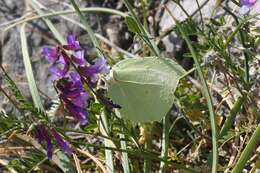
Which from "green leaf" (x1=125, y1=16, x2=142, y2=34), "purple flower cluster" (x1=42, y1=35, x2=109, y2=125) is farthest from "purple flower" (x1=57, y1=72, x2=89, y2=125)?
"green leaf" (x1=125, y1=16, x2=142, y2=34)

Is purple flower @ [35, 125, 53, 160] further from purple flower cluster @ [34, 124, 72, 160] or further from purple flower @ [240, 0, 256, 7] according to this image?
purple flower @ [240, 0, 256, 7]

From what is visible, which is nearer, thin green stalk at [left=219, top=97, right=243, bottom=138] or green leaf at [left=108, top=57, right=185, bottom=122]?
green leaf at [left=108, top=57, right=185, bottom=122]

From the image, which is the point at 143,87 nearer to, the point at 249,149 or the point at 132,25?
the point at 132,25

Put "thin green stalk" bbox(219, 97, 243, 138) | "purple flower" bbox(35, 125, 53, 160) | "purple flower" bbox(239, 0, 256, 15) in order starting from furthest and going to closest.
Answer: "thin green stalk" bbox(219, 97, 243, 138)
"purple flower" bbox(239, 0, 256, 15)
"purple flower" bbox(35, 125, 53, 160)

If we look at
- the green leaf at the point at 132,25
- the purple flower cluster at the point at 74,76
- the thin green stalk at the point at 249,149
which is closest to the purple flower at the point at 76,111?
the purple flower cluster at the point at 74,76

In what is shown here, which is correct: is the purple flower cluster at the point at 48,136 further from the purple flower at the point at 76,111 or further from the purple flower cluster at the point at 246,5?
the purple flower cluster at the point at 246,5

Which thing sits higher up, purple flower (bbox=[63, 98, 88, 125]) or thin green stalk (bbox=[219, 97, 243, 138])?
purple flower (bbox=[63, 98, 88, 125])

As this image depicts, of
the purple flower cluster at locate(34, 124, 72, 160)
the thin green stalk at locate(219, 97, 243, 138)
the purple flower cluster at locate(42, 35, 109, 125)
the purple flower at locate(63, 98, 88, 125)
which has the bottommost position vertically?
the thin green stalk at locate(219, 97, 243, 138)

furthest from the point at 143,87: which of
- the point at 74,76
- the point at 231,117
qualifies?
the point at 231,117
